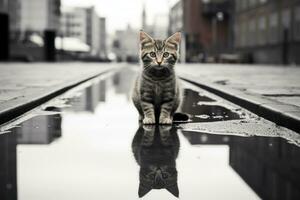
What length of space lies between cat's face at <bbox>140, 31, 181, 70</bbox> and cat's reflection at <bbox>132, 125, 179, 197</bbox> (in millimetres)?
897

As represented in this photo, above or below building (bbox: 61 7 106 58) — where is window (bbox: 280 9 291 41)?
below

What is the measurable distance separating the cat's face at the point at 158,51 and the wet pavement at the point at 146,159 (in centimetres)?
91

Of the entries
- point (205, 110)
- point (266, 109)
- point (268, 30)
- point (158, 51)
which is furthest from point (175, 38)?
point (268, 30)

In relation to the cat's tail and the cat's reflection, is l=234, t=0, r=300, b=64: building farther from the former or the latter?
the cat's reflection

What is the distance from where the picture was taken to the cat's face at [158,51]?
23.3 ft

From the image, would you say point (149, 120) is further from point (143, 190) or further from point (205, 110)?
point (143, 190)

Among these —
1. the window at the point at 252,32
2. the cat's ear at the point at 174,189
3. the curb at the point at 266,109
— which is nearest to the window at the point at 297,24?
the window at the point at 252,32

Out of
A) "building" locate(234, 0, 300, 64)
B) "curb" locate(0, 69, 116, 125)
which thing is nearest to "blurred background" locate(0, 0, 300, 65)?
"building" locate(234, 0, 300, 64)

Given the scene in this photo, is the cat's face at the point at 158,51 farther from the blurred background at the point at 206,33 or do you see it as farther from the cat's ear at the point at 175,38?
the blurred background at the point at 206,33

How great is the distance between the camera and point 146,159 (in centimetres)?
551

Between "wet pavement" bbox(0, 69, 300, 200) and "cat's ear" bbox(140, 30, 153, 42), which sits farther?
"cat's ear" bbox(140, 30, 153, 42)

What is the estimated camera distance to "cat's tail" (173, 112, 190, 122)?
8.33m

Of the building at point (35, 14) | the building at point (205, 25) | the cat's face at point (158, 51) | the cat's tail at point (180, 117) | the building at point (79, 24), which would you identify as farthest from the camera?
the building at point (79, 24)

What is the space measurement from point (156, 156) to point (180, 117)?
9.08ft
